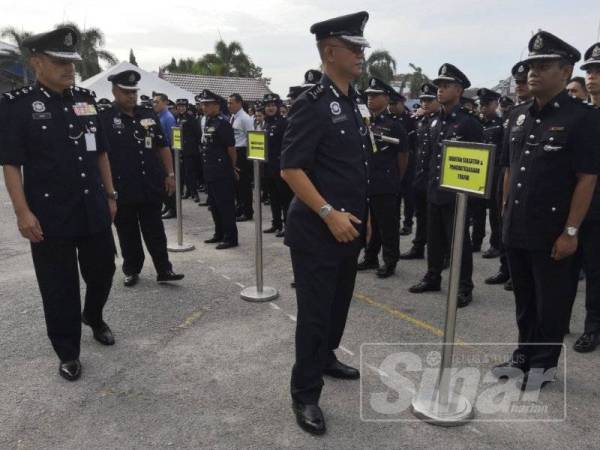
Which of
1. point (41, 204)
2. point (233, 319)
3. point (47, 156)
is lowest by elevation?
point (233, 319)

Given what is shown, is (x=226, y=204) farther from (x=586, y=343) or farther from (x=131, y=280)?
(x=586, y=343)

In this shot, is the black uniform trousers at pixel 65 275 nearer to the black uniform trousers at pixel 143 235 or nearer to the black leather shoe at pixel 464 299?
the black uniform trousers at pixel 143 235

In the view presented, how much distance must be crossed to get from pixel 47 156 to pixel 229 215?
380 centimetres

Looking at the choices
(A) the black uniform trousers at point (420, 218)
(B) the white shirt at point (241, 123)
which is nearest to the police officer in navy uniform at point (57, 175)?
(A) the black uniform trousers at point (420, 218)

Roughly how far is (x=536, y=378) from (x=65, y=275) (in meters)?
3.09

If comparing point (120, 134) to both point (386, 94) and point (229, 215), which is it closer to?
point (229, 215)

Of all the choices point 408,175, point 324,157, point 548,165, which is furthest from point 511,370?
point 408,175

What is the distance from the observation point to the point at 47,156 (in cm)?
307

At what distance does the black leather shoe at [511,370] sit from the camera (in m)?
3.21

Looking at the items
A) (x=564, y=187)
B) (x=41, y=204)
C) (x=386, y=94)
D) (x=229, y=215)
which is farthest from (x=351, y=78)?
(x=229, y=215)

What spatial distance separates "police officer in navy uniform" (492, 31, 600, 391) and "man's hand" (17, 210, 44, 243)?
2.89 m

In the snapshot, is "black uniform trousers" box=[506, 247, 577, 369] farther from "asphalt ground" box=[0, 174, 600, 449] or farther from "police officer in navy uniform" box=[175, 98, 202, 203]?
"police officer in navy uniform" box=[175, 98, 202, 203]

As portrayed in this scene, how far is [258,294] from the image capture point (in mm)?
4762

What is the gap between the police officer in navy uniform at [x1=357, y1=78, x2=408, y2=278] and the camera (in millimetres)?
5340
